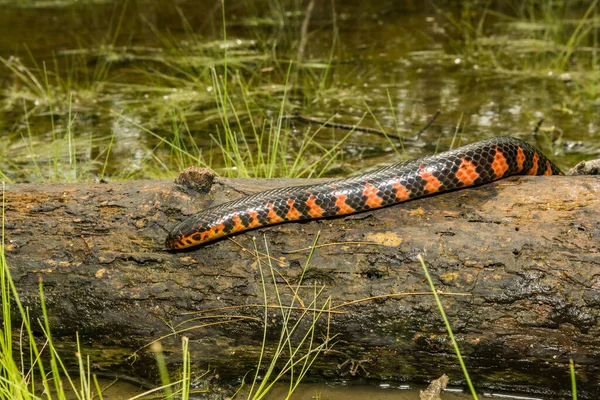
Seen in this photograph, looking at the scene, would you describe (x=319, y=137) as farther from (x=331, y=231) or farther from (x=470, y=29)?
(x=470, y=29)

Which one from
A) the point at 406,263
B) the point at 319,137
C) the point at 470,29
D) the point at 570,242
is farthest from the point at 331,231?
the point at 470,29

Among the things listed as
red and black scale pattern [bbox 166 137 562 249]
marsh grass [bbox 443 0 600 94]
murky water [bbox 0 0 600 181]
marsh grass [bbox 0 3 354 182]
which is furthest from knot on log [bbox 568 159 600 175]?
marsh grass [bbox 443 0 600 94]

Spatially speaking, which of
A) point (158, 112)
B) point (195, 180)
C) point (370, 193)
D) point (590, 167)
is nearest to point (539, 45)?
point (158, 112)

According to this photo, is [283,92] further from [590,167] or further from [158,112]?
[590,167]

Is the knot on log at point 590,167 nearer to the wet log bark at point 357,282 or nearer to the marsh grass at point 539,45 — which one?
the wet log bark at point 357,282

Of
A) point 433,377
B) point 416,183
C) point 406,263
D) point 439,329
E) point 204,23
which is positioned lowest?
point 433,377

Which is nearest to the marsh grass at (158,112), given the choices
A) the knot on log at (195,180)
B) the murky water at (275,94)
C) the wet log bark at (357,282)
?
the murky water at (275,94)
